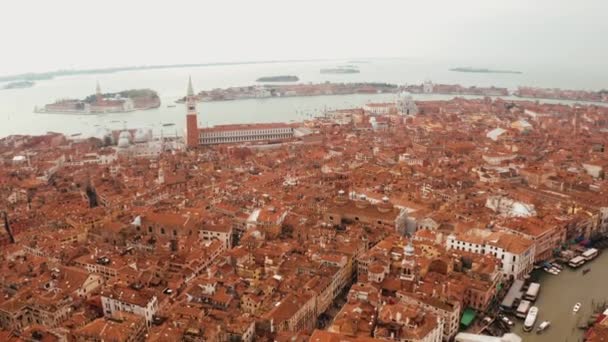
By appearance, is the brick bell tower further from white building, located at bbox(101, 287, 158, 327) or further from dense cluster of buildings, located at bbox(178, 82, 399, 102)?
dense cluster of buildings, located at bbox(178, 82, 399, 102)

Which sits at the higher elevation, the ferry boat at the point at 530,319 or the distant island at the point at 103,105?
the distant island at the point at 103,105

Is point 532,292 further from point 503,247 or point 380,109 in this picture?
point 380,109

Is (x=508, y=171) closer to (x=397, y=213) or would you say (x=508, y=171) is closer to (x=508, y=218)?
(x=508, y=218)

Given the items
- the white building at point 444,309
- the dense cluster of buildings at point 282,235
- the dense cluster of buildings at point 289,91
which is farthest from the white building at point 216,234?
the dense cluster of buildings at point 289,91

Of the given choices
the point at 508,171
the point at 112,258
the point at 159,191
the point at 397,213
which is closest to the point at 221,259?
the point at 112,258

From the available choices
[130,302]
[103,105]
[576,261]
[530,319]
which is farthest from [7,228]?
[103,105]

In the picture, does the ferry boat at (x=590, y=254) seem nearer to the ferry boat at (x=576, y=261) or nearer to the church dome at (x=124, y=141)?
the ferry boat at (x=576, y=261)

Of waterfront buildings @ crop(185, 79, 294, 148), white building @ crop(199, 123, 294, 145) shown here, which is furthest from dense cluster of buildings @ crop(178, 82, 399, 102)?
waterfront buildings @ crop(185, 79, 294, 148)
